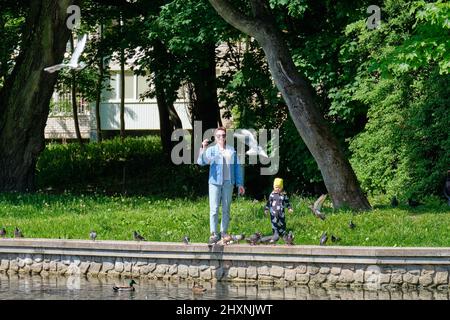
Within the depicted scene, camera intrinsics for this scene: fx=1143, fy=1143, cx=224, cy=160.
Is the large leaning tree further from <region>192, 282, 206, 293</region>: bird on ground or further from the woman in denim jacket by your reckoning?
<region>192, 282, 206, 293</region>: bird on ground

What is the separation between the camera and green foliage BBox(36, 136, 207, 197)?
33.9m

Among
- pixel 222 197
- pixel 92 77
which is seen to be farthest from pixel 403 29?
pixel 92 77

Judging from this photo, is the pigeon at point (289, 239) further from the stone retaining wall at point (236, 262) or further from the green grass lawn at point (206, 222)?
the green grass lawn at point (206, 222)

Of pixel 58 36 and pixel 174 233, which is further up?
pixel 58 36

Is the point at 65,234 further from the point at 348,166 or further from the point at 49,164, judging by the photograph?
the point at 49,164

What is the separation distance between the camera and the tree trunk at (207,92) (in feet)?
105

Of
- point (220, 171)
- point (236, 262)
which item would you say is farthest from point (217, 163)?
point (236, 262)

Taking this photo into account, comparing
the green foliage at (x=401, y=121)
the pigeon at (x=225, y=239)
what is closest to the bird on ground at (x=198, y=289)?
the pigeon at (x=225, y=239)

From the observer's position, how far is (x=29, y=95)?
2848 cm

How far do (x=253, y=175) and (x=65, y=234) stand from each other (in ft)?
41.2

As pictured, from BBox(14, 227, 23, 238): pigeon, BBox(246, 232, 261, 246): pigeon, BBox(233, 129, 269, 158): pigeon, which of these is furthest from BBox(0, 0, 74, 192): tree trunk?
BBox(246, 232, 261, 246): pigeon

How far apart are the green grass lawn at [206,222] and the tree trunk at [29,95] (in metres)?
4.62

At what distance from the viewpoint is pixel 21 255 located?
1886 cm

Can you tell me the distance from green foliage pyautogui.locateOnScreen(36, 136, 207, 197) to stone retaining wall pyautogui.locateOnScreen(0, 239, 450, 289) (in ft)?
40.8
